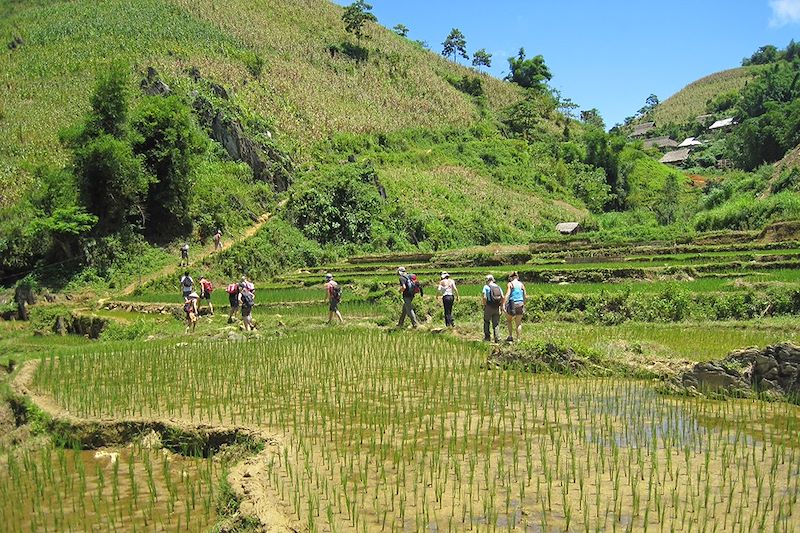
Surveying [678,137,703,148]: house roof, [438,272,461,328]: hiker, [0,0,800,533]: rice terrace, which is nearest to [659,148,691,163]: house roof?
[678,137,703,148]: house roof

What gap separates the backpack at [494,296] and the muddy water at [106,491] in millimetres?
8834

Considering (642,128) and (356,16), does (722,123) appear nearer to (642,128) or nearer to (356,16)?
(642,128)

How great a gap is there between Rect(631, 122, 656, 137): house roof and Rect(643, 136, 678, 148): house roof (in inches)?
399

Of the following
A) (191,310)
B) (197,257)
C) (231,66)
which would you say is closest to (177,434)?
(191,310)

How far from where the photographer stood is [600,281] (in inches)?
1039

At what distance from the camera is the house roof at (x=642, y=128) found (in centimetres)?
11658

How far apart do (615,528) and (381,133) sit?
59164 millimetres

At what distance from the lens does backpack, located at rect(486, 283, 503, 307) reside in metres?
16.9

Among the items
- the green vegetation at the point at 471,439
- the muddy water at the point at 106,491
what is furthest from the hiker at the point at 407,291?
the muddy water at the point at 106,491

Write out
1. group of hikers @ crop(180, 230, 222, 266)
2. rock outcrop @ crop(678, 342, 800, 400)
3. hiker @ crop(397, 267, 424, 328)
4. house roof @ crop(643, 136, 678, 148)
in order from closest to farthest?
rock outcrop @ crop(678, 342, 800, 400)
hiker @ crop(397, 267, 424, 328)
group of hikers @ crop(180, 230, 222, 266)
house roof @ crop(643, 136, 678, 148)

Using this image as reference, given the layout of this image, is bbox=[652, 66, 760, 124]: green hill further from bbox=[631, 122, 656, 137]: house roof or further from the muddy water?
the muddy water

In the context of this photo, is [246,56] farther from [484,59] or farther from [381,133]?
[484,59]

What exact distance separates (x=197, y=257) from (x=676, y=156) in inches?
2771

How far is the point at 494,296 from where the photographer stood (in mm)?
16906
